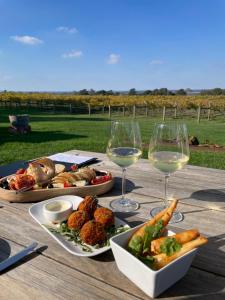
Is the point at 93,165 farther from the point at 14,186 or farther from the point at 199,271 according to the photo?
the point at 199,271

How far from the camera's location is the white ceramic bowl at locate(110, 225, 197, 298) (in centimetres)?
88

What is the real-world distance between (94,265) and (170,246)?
0.97 ft

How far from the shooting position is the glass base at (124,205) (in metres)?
1.56

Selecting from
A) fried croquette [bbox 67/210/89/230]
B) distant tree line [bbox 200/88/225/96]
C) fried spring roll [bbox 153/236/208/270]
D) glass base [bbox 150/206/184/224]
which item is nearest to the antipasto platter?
glass base [bbox 150/206/184/224]

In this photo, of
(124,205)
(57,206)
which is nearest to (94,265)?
(57,206)

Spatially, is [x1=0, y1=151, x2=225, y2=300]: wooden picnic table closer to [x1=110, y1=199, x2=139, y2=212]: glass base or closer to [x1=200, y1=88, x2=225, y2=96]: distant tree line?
[x1=110, y1=199, x2=139, y2=212]: glass base

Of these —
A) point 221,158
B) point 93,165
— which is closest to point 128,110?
point 221,158

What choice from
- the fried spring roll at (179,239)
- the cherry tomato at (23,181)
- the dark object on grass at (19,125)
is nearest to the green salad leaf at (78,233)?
the fried spring roll at (179,239)

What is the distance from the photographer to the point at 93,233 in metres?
1.14

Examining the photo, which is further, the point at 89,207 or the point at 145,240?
the point at 89,207

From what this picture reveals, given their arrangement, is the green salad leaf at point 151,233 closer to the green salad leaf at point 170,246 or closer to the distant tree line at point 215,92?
the green salad leaf at point 170,246

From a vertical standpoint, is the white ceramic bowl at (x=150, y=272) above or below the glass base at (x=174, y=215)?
above

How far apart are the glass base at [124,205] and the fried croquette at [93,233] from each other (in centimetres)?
41

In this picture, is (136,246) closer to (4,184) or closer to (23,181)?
(23,181)
